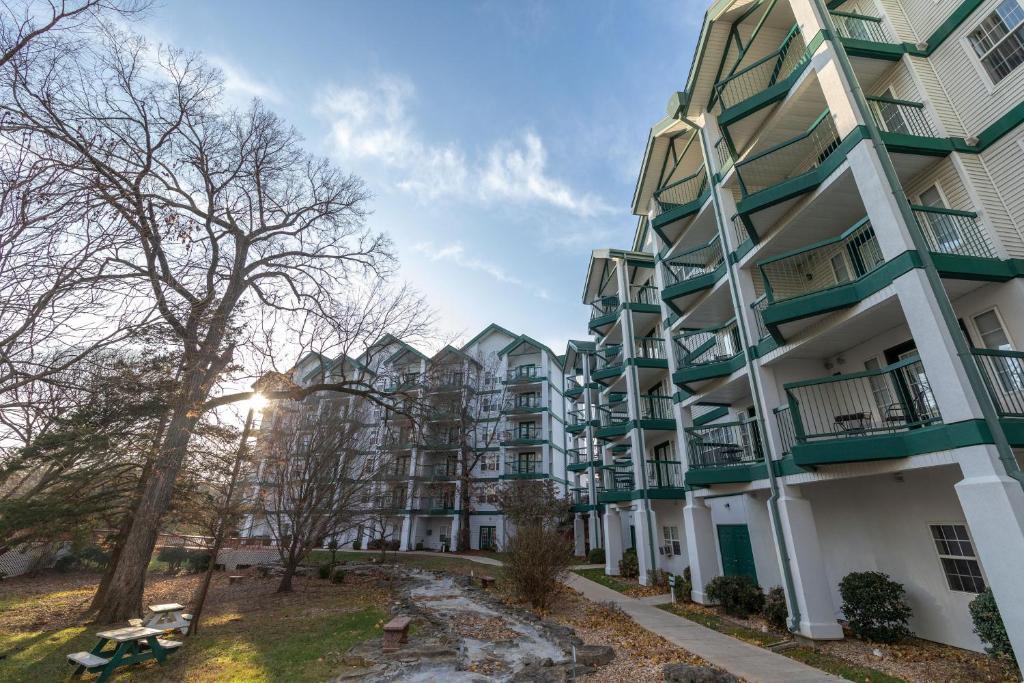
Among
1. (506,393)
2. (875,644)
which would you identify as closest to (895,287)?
(875,644)

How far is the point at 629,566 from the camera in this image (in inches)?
795

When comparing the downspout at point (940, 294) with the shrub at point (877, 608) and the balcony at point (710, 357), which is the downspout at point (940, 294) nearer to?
the shrub at point (877, 608)

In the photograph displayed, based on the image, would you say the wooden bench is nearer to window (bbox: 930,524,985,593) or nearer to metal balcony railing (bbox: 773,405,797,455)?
metal balcony railing (bbox: 773,405,797,455)

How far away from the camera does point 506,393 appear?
1544 inches

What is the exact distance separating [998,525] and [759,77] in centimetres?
1378

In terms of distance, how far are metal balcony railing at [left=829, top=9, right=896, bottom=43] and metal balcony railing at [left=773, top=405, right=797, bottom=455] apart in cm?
925

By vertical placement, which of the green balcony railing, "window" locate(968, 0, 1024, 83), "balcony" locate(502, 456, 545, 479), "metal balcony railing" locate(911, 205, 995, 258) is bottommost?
"balcony" locate(502, 456, 545, 479)

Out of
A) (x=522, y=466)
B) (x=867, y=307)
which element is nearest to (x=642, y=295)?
(x=867, y=307)

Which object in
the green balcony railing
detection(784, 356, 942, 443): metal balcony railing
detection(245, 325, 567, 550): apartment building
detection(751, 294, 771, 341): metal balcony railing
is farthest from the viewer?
detection(245, 325, 567, 550): apartment building

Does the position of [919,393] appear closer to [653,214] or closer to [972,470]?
[972,470]

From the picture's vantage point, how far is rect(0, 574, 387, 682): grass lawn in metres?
7.34

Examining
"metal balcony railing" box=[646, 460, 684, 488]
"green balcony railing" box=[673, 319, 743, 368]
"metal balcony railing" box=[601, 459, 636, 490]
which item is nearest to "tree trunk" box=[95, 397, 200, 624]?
"green balcony railing" box=[673, 319, 743, 368]

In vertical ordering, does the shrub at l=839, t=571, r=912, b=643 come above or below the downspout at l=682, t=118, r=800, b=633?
below

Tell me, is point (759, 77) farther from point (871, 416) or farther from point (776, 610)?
point (776, 610)
